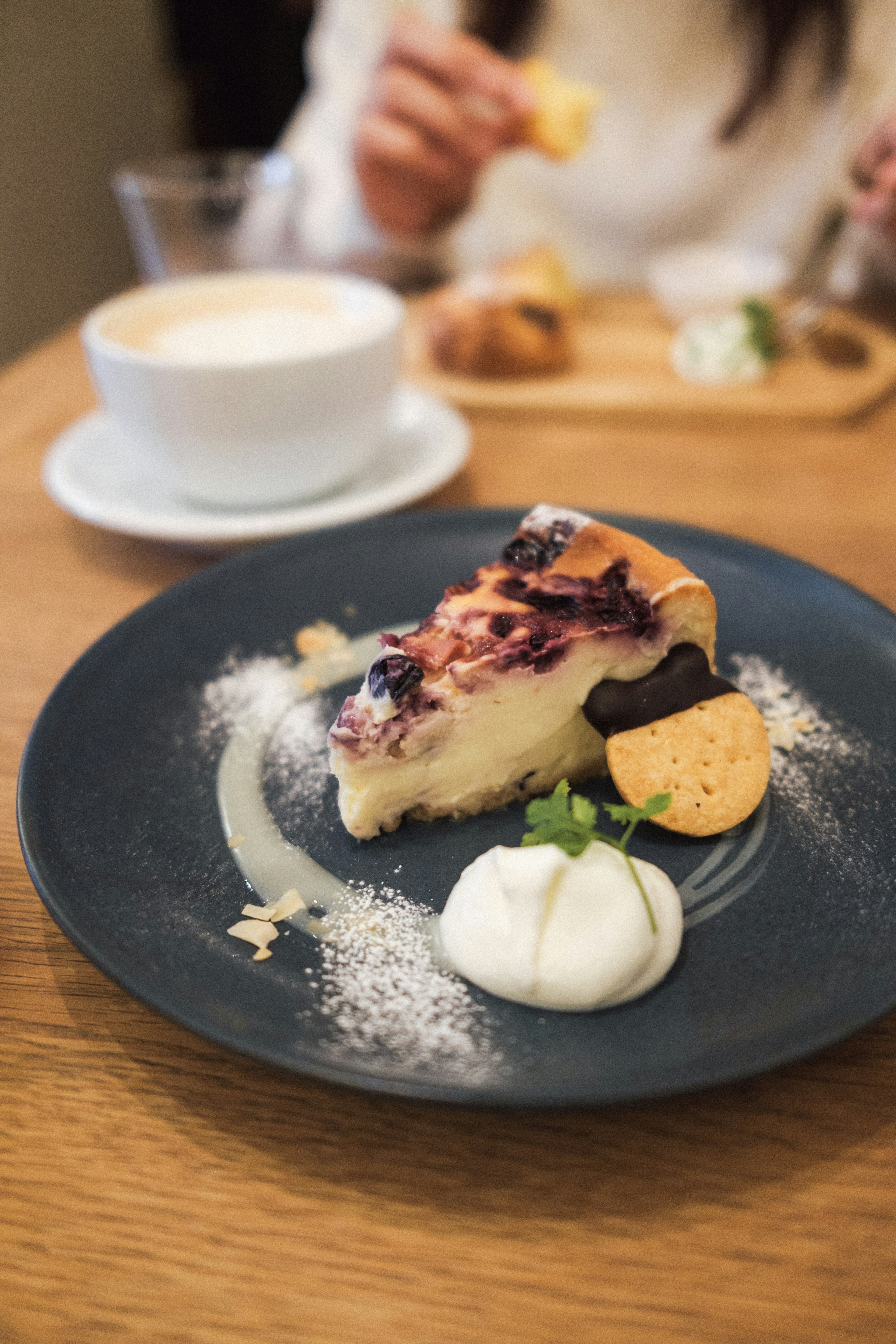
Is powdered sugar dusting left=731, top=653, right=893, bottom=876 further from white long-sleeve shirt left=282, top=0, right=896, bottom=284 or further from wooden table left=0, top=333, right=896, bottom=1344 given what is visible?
white long-sleeve shirt left=282, top=0, right=896, bottom=284

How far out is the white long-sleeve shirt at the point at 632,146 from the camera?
9.27 ft

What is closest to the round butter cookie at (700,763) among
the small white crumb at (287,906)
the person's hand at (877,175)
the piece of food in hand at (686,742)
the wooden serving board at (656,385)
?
the piece of food in hand at (686,742)

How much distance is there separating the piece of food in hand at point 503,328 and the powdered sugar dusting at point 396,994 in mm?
1518

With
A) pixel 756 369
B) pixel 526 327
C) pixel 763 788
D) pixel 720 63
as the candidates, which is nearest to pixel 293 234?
→ pixel 526 327

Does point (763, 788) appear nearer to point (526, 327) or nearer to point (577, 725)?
point (577, 725)

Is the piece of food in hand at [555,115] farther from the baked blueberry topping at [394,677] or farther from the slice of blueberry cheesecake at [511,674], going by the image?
the baked blueberry topping at [394,677]

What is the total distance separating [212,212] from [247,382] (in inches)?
36.8

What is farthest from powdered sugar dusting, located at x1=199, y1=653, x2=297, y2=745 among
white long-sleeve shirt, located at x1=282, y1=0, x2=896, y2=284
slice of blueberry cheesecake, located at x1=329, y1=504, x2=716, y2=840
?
white long-sleeve shirt, located at x1=282, y1=0, x2=896, y2=284

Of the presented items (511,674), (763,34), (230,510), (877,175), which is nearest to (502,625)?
(511,674)

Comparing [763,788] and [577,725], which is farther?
[577,725]

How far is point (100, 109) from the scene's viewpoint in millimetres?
4078

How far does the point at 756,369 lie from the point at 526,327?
19.5 inches

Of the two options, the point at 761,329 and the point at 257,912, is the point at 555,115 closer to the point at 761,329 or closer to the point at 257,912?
the point at 761,329

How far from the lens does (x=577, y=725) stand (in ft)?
3.74
